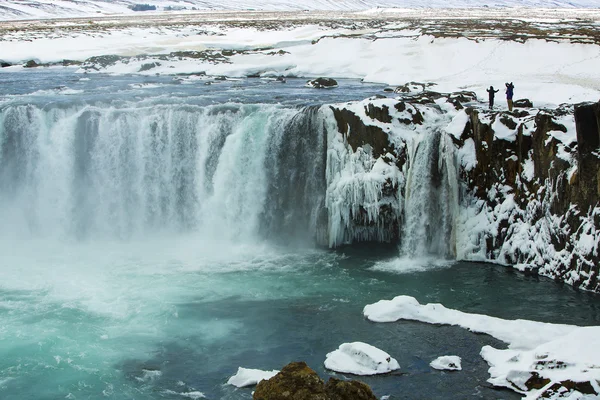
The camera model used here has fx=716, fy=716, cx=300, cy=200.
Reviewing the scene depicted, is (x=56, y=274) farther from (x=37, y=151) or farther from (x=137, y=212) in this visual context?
(x=37, y=151)

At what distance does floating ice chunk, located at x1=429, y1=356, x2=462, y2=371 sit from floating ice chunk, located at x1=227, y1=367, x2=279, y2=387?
11.1 feet

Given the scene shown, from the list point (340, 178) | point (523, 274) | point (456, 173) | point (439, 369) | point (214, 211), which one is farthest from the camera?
point (214, 211)

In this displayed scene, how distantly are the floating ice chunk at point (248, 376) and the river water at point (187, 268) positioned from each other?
0.77ft

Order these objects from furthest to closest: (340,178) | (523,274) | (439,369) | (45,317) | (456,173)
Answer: (340,178), (456,173), (523,274), (45,317), (439,369)

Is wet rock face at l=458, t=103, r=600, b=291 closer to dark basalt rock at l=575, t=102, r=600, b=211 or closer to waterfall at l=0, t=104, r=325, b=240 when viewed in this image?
dark basalt rock at l=575, t=102, r=600, b=211

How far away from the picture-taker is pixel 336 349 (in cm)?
1603

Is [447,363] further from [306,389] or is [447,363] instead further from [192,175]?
[192,175]

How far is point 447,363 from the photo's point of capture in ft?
49.3

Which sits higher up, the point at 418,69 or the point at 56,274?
the point at 418,69

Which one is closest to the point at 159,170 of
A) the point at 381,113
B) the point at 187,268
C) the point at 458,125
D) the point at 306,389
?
the point at 187,268

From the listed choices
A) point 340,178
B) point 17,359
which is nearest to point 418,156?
point 340,178

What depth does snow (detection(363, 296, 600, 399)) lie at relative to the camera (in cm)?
1345

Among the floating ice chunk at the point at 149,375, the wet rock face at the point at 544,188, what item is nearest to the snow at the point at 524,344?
the wet rock face at the point at 544,188

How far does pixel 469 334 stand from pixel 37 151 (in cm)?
1749
